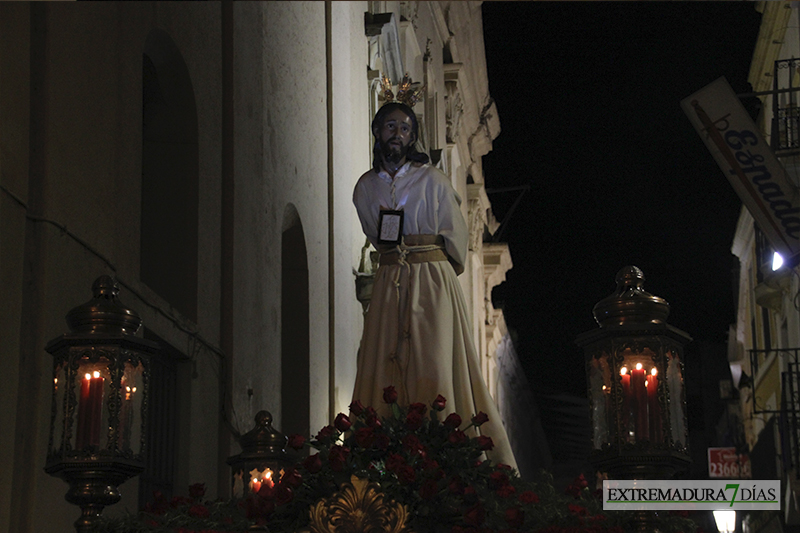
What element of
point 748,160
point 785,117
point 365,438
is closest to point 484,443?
point 365,438

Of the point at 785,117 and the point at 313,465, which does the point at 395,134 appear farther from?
the point at 785,117

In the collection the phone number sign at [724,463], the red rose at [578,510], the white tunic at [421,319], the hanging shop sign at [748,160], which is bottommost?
the red rose at [578,510]

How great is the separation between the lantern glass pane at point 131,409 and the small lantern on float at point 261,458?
2.40 meters

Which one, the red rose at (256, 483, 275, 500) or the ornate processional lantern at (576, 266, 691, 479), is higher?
the ornate processional lantern at (576, 266, 691, 479)

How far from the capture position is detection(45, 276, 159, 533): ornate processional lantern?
18.0 feet

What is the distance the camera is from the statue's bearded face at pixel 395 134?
26.7ft

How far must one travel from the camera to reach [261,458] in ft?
26.9

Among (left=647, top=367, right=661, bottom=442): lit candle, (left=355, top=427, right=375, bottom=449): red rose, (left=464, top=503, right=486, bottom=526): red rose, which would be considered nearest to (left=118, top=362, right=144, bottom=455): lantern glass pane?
(left=355, top=427, right=375, bottom=449): red rose

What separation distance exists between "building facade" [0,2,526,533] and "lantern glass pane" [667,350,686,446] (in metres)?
3.66

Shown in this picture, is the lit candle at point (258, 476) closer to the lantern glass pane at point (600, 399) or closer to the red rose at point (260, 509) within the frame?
the red rose at point (260, 509)

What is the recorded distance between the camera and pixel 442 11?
2383cm

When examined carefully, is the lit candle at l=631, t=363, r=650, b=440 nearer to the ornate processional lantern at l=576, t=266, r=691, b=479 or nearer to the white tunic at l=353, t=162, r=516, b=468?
the ornate processional lantern at l=576, t=266, r=691, b=479

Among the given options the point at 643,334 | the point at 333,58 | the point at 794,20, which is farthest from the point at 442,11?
the point at 643,334

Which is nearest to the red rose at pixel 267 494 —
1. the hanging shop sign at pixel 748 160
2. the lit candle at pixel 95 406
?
the lit candle at pixel 95 406
